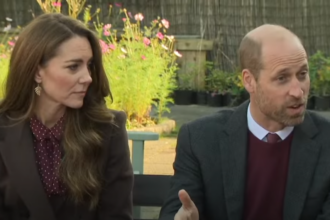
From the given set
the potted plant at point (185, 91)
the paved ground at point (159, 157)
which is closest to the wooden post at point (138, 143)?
the paved ground at point (159, 157)

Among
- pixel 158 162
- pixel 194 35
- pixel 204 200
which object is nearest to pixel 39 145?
pixel 204 200

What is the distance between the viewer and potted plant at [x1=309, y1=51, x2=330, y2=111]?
10.5 m

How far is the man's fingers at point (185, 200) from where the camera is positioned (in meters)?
2.58

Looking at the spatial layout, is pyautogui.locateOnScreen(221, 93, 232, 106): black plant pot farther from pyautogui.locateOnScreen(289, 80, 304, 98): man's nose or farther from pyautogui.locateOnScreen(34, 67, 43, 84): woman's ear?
pyautogui.locateOnScreen(289, 80, 304, 98): man's nose

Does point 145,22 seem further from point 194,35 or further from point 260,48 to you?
point 260,48

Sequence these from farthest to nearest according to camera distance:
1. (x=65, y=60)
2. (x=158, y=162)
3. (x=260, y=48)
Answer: (x=158, y=162) → (x=65, y=60) → (x=260, y=48)

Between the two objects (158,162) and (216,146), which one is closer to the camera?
(216,146)

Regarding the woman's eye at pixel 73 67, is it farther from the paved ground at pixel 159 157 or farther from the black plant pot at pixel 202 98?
the black plant pot at pixel 202 98

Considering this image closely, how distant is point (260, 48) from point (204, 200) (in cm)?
59

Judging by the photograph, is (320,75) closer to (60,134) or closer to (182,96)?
(182,96)

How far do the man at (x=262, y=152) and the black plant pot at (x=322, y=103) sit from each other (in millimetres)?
7780

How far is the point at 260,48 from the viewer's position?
268cm

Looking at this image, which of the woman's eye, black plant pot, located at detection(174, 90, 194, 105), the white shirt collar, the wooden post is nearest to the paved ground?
the wooden post

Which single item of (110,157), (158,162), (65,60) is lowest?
(158,162)
